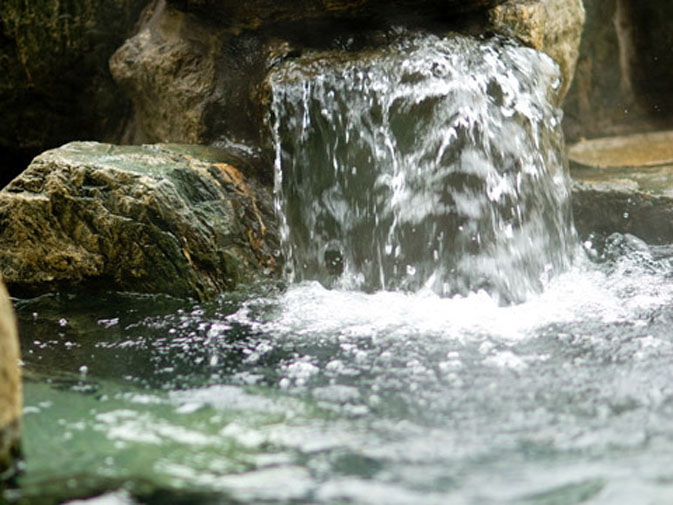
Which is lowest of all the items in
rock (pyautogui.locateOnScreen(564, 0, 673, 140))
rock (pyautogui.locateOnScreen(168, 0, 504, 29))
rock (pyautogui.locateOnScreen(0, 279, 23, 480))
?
rock (pyautogui.locateOnScreen(0, 279, 23, 480))

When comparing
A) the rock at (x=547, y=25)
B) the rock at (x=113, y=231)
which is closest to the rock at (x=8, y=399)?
the rock at (x=113, y=231)

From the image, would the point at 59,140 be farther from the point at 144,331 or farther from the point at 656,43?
the point at 656,43

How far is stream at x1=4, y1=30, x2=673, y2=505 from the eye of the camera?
5.81 feet

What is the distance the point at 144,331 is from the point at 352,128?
154 cm

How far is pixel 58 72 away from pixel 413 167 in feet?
8.40

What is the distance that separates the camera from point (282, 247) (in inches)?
154

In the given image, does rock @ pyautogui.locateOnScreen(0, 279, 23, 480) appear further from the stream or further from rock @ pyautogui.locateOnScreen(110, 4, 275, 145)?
rock @ pyautogui.locateOnScreen(110, 4, 275, 145)

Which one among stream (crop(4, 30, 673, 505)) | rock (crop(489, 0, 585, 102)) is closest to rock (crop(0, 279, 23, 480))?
stream (crop(4, 30, 673, 505))

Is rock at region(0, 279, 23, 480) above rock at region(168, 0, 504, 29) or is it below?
below

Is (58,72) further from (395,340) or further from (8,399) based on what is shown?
(8,399)

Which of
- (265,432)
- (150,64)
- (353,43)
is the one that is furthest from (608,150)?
(265,432)

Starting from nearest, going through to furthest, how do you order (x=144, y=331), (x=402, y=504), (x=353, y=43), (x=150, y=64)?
(x=402, y=504)
(x=144, y=331)
(x=353, y=43)
(x=150, y=64)

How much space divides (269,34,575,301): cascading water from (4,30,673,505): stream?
0.01 m

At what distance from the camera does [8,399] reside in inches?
67.6
